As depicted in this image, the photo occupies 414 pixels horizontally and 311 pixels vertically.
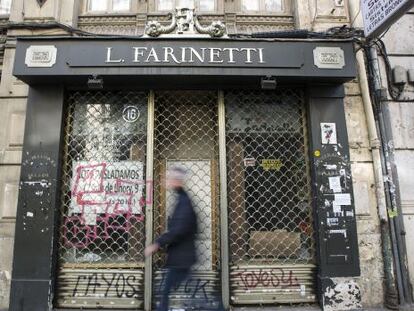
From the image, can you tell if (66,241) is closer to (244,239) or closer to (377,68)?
(244,239)

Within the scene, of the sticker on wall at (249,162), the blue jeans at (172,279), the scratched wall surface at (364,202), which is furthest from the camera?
the sticker on wall at (249,162)

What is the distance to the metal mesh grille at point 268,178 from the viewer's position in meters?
5.73

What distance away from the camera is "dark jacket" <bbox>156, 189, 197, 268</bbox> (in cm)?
401

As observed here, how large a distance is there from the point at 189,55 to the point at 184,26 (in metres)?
0.69

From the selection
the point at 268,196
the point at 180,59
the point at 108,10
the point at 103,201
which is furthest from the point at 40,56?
the point at 268,196

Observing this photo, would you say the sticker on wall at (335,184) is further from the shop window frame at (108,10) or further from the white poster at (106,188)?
the shop window frame at (108,10)

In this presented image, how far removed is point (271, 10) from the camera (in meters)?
6.71

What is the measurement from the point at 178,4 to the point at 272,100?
8.16 feet

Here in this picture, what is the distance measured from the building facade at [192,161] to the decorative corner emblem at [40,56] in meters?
0.02

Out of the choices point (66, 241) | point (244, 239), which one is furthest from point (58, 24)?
point (244, 239)

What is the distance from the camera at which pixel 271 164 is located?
5.94 meters

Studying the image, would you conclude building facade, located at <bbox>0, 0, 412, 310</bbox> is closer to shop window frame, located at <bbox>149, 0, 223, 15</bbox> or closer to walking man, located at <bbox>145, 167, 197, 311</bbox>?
shop window frame, located at <bbox>149, 0, 223, 15</bbox>

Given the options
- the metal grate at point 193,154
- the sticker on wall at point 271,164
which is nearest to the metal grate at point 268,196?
the sticker on wall at point 271,164

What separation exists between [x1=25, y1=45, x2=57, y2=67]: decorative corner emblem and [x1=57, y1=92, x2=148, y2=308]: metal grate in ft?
2.34
